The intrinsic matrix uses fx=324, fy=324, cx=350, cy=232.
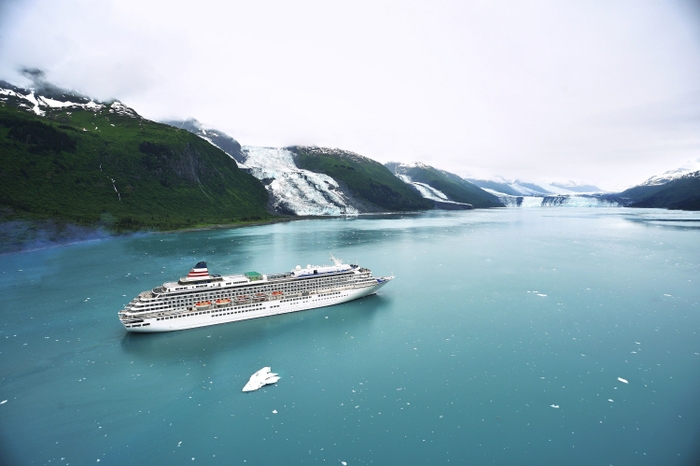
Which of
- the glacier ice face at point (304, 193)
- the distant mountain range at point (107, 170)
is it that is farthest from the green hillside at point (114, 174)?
the glacier ice face at point (304, 193)

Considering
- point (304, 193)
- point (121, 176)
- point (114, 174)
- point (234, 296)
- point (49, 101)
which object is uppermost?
point (49, 101)

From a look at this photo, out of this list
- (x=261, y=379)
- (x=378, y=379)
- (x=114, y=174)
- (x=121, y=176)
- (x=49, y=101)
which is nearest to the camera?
(x=261, y=379)

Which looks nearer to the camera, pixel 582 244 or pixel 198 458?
pixel 198 458

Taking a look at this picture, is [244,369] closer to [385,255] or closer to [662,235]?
[385,255]

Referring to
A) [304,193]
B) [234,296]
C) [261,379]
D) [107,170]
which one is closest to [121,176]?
[107,170]

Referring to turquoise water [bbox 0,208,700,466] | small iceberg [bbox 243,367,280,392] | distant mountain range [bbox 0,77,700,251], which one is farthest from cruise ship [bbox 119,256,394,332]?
distant mountain range [bbox 0,77,700,251]

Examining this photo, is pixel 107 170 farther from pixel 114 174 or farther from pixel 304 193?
pixel 304 193

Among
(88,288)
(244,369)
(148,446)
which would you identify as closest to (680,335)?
(244,369)
